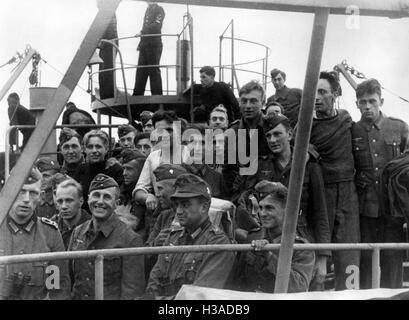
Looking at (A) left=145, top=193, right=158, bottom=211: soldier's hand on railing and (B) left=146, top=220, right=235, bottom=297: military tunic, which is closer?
(B) left=146, top=220, right=235, bottom=297: military tunic

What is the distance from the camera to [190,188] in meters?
3.90

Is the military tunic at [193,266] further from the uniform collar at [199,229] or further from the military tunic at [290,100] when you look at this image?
the military tunic at [290,100]

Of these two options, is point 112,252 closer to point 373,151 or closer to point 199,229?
point 199,229

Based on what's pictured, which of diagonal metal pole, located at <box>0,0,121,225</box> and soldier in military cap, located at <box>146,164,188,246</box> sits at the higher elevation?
diagonal metal pole, located at <box>0,0,121,225</box>

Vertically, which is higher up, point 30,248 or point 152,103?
point 152,103

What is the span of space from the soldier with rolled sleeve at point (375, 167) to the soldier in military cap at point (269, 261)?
0.77m

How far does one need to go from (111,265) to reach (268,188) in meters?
Result: 0.96

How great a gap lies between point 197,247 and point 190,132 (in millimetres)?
1848

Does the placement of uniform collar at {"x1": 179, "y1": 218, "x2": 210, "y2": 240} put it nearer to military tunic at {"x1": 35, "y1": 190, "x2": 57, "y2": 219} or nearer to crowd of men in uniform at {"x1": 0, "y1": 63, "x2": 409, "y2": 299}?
crowd of men in uniform at {"x1": 0, "y1": 63, "x2": 409, "y2": 299}

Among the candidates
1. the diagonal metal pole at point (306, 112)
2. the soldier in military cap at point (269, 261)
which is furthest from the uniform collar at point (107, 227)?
the diagonal metal pole at point (306, 112)

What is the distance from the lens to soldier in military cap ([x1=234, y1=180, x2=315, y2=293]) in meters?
3.58

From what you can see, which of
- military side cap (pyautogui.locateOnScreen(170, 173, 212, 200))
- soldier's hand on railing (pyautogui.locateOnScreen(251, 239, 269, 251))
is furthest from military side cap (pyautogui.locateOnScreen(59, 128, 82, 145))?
soldier's hand on railing (pyautogui.locateOnScreen(251, 239, 269, 251))

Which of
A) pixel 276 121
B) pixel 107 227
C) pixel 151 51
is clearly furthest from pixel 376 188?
pixel 151 51
